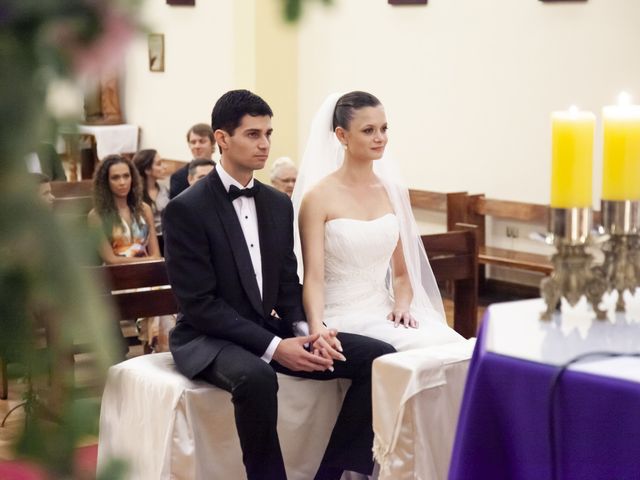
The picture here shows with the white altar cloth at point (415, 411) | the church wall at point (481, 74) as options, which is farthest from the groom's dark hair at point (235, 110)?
the church wall at point (481, 74)

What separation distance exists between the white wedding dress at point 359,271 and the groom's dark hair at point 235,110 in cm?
57

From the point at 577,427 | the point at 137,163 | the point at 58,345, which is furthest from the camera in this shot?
the point at 137,163

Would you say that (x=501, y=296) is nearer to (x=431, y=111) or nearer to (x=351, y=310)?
(x=431, y=111)

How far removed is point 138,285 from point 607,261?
2285mm

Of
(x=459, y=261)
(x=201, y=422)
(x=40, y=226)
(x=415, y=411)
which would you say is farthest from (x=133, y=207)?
(x=40, y=226)

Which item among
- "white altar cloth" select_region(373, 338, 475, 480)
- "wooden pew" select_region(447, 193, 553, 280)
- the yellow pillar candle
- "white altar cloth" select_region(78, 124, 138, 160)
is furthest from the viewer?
"white altar cloth" select_region(78, 124, 138, 160)

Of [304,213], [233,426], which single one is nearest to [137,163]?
[304,213]

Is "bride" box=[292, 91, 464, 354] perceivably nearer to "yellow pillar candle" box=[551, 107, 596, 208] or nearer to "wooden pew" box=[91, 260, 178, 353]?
Answer: "wooden pew" box=[91, 260, 178, 353]

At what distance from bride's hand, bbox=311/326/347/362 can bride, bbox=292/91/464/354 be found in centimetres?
28

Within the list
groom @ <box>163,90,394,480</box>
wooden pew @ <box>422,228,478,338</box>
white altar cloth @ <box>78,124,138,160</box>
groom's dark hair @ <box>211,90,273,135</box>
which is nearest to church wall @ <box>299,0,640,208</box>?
wooden pew @ <box>422,228,478,338</box>

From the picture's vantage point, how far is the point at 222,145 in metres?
3.95

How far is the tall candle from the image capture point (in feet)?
8.21

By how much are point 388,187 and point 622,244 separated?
1.93 metres

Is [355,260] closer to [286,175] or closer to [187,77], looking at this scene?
[286,175]
